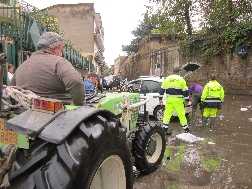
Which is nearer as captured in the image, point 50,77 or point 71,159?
point 71,159

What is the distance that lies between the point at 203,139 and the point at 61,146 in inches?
340

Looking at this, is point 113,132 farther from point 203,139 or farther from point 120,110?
point 203,139

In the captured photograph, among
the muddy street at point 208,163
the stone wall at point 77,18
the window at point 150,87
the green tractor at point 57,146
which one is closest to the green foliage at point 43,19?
the window at point 150,87

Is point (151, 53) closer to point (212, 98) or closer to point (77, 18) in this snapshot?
point (77, 18)

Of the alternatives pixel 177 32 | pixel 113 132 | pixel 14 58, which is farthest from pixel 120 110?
pixel 177 32

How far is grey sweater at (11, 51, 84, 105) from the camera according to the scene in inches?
179

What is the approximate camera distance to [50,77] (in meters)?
4.64

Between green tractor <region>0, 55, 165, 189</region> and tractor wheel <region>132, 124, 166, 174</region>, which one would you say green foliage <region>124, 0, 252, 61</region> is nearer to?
tractor wheel <region>132, 124, 166, 174</region>

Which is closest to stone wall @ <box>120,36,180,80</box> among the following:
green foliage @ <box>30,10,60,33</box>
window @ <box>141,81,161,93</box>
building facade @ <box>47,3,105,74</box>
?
building facade @ <box>47,3,105,74</box>

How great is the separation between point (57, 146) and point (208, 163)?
5618 millimetres

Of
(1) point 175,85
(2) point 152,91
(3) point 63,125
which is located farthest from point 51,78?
(2) point 152,91

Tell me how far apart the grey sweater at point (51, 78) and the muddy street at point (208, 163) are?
2.71 metres

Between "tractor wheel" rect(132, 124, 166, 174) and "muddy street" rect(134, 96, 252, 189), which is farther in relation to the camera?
"tractor wheel" rect(132, 124, 166, 174)

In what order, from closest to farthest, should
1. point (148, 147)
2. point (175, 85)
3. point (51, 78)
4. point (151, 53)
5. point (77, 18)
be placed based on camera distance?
point (51, 78)
point (148, 147)
point (175, 85)
point (151, 53)
point (77, 18)
